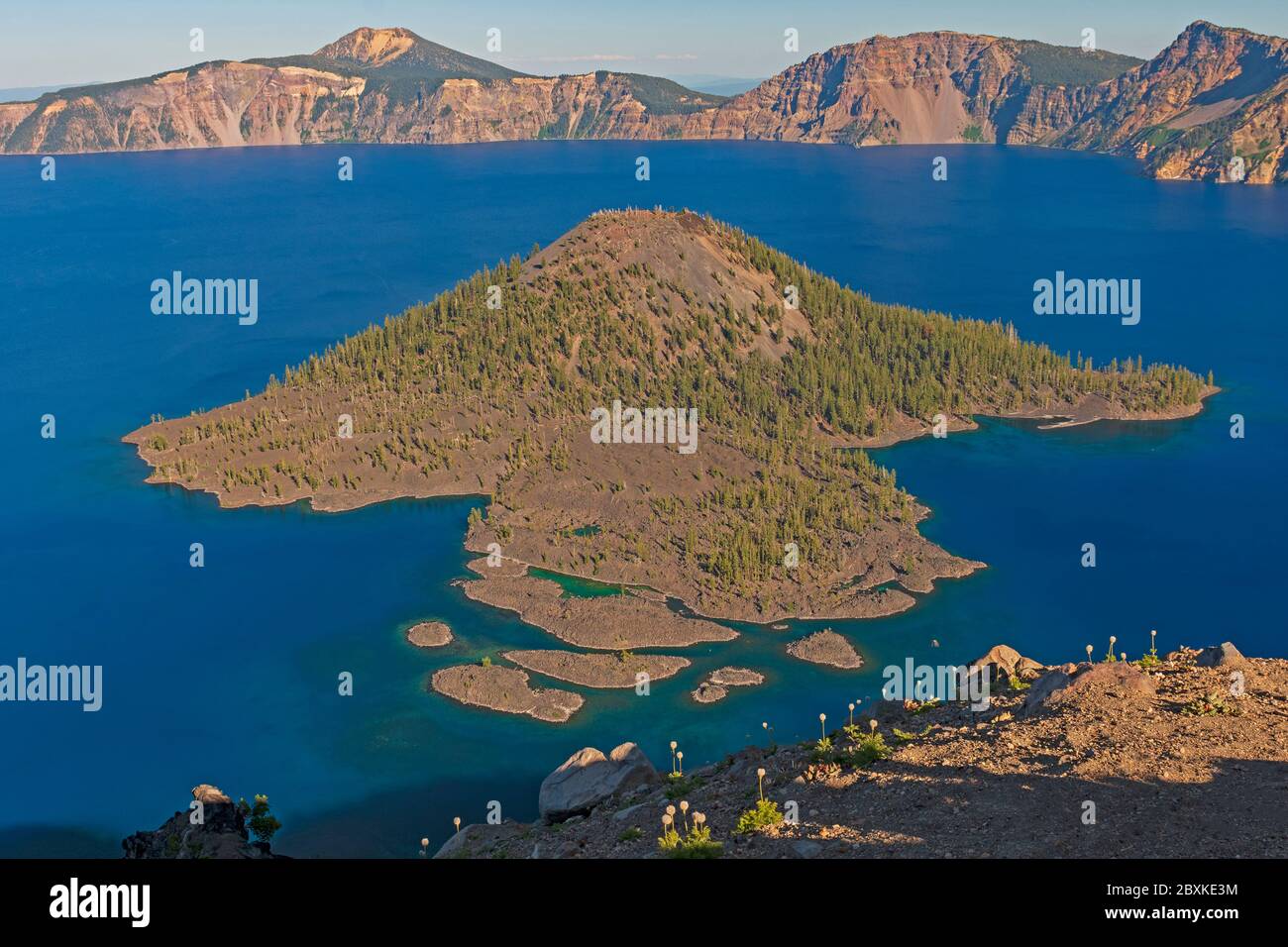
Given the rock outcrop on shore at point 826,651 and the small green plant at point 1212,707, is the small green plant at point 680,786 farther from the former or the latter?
the rock outcrop on shore at point 826,651

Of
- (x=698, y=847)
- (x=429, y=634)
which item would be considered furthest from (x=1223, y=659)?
(x=429, y=634)

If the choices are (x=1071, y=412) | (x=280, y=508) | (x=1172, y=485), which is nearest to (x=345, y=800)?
(x=280, y=508)

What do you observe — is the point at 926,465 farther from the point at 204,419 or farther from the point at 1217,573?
the point at 204,419

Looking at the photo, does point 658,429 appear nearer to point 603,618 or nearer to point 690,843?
point 603,618

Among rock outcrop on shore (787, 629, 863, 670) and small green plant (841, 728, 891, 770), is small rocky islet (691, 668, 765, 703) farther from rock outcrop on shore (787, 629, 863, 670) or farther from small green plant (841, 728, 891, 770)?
small green plant (841, 728, 891, 770)

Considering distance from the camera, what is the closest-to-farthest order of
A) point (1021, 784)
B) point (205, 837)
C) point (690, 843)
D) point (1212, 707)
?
point (690, 843)
point (1021, 784)
point (1212, 707)
point (205, 837)

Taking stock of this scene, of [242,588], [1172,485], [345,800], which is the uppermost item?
[1172,485]
